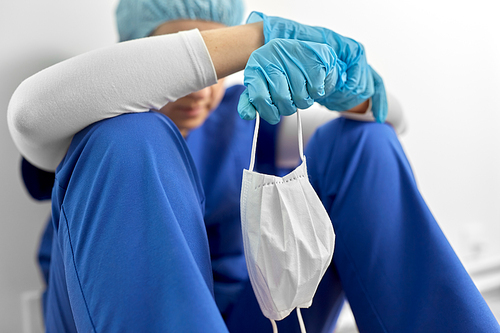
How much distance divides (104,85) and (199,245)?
0.21 meters

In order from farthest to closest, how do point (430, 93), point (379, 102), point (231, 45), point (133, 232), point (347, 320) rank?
point (430, 93) → point (347, 320) → point (379, 102) → point (231, 45) → point (133, 232)

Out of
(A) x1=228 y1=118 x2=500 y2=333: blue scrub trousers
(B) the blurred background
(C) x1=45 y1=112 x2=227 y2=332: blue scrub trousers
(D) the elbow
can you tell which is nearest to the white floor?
(B) the blurred background

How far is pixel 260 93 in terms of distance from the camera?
1.33 feet

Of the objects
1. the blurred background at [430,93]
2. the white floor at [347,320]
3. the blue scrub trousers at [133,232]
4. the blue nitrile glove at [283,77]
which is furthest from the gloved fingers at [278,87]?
the white floor at [347,320]

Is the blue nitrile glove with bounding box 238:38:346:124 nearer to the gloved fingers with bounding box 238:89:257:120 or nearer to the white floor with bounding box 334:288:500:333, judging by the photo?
the gloved fingers with bounding box 238:89:257:120

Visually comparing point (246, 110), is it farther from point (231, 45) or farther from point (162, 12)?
point (162, 12)

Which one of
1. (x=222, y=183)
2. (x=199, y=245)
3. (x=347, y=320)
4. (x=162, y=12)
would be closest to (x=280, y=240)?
(x=199, y=245)

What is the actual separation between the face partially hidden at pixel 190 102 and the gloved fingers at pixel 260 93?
27 centimetres

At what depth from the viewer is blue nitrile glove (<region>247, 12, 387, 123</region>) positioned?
1.64 ft

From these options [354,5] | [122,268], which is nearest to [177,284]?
[122,268]

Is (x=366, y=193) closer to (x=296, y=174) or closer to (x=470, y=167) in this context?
(x=296, y=174)

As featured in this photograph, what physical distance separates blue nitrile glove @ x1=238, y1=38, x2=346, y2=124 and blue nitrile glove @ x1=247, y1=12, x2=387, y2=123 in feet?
0.19

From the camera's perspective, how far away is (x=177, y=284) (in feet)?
1.07

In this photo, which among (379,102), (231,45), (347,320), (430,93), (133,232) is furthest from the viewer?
(430,93)
